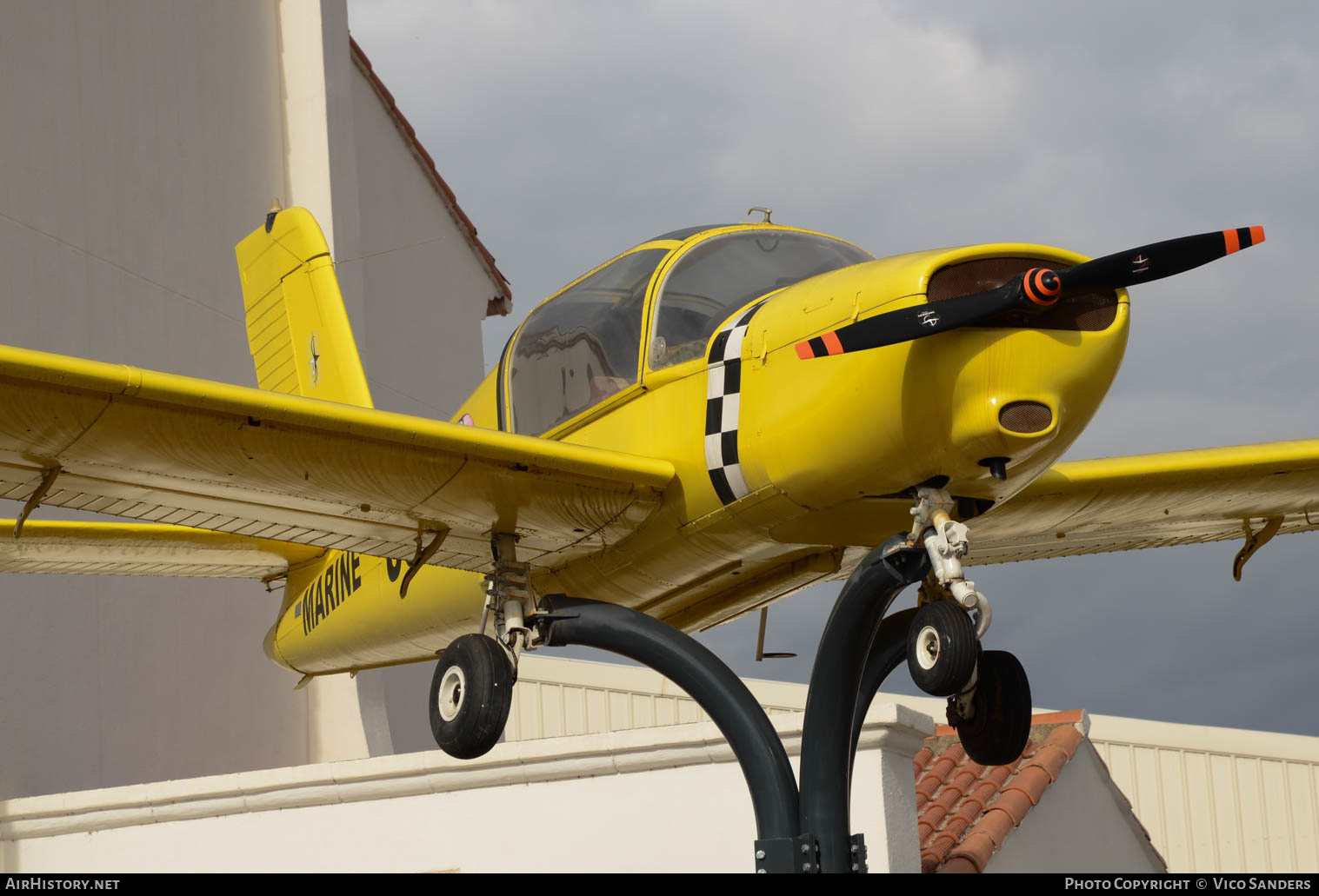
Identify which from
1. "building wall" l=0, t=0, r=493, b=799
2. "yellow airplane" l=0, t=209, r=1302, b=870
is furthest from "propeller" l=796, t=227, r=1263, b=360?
"building wall" l=0, t=0, r=493, b=799

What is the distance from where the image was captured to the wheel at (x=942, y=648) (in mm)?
5055

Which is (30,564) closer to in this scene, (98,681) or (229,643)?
(98,681)

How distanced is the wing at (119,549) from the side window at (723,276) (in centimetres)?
261

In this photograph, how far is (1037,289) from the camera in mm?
5066

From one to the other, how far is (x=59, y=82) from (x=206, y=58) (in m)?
2.49

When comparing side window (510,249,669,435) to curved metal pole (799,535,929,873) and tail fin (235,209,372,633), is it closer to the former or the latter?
curved metal pole (799,535,929,873)

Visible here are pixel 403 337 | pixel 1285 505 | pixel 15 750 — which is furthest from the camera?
pixel 403 337

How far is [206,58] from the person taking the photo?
48.8 ft

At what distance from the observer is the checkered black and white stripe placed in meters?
5.90

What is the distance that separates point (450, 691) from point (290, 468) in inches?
44.8

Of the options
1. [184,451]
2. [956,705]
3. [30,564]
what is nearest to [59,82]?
[30,564]

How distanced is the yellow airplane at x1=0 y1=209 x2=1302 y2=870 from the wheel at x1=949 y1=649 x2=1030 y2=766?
12mm

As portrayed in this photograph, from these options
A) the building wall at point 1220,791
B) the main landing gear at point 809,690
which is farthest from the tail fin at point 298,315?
the building wall at point 1220,791

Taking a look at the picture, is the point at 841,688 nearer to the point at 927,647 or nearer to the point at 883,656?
the point at 883,656
